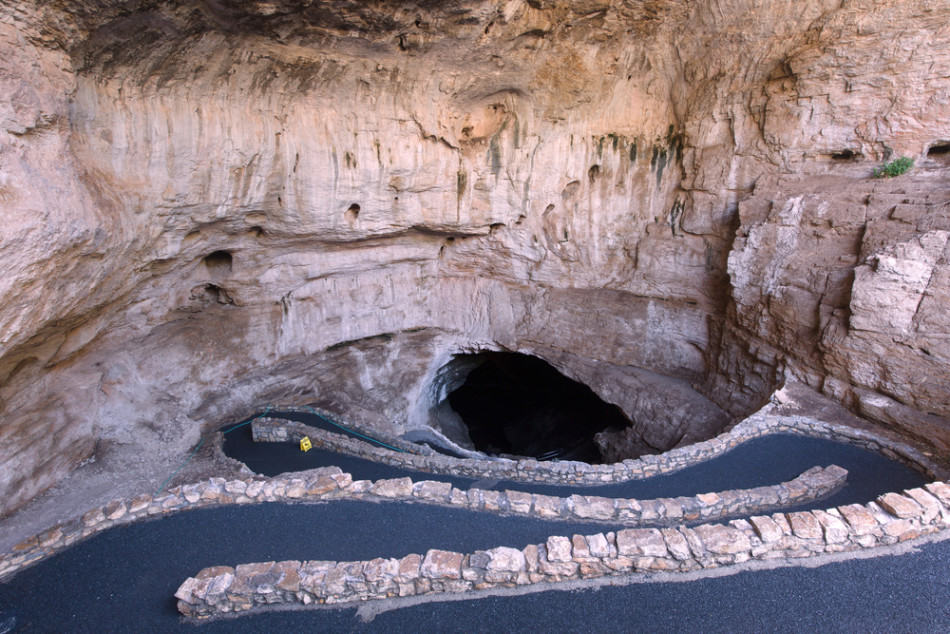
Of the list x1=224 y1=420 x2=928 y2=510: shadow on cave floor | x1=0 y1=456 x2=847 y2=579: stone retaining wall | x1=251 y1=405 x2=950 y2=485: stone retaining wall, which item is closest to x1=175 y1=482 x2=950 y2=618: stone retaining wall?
x1=0 y1=456 x2=847 y2=579: stone retaining wall

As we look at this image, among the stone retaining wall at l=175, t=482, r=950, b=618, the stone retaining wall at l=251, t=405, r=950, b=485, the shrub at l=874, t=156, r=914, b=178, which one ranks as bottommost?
the stone retaining wall at l=251, t=405, r=950, b=485

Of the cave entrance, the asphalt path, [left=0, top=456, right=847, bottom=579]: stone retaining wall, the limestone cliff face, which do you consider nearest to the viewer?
the asphalt path

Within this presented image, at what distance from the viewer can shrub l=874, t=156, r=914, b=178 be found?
8.52 meters

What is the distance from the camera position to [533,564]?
14.8ft

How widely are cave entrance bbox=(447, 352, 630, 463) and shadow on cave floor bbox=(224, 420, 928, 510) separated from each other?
6.95 m

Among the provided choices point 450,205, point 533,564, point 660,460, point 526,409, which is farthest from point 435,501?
point 526,409

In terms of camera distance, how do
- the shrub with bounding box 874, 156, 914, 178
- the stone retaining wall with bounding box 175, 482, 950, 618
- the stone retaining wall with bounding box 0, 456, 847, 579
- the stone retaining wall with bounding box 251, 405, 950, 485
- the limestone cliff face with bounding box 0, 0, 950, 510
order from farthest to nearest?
1. the shrub with bounding box 874, 156, 914, 178
2. the stone retaining wall with bounding box 251, 405, 950, 485
3. the limestone cliff face with bounding box 0, 0, 950, 510
4. the stone retaining wall with bounding box 0, 456, 847, 579
5. the stone retaining wall with bounding box 175, 482, 950, 618

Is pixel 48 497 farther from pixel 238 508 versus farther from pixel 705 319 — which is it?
pixel 705 319

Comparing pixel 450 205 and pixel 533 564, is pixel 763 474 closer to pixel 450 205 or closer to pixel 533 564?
pixel 533 564

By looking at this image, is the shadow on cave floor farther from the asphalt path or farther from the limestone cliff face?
the limestone cliff face

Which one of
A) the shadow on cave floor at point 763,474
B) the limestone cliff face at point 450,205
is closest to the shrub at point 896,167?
the limestone cliff face at point 450,205

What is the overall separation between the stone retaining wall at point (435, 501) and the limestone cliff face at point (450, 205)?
256cm

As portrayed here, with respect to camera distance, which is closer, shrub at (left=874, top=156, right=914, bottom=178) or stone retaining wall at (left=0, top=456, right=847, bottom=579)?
stone retaining wall at (left=0, top=456, right=847, bottom=579)

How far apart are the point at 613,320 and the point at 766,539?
902cm
